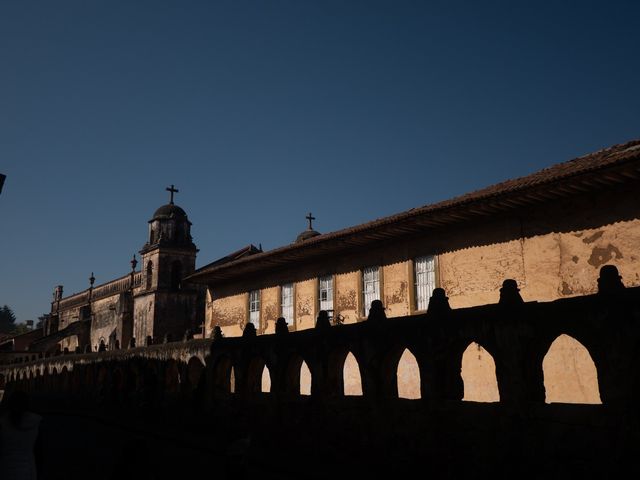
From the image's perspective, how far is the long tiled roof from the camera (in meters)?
11.3

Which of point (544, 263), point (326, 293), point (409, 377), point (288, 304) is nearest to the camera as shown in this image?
point (544, 263)

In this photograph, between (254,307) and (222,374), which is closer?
(222,374)

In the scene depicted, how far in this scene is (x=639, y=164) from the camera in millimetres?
10688

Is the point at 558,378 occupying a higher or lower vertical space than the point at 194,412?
higher

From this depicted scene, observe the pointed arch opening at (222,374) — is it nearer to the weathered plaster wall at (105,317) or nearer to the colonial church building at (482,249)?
the colonial church building at (482,249)

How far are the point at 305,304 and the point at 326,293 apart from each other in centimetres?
115

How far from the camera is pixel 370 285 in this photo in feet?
58.4

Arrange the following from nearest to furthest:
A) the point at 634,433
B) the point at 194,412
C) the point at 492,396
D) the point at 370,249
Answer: the point at 634,433
the point at 492,396
the point at 194,412
the point at 370,249

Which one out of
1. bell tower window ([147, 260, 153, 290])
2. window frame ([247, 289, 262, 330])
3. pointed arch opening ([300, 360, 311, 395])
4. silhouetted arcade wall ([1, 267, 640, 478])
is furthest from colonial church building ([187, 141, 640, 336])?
bell tower window ([147, 260, 153, 290])

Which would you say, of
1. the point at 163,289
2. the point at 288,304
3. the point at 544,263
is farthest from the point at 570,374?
the point at 163,289

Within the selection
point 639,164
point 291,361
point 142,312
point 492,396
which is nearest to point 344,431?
point 291,361

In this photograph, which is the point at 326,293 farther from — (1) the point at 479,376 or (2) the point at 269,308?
(1) the point at 479,376

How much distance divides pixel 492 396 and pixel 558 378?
1.70m

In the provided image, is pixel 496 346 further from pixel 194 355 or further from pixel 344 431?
pixel 194 355
